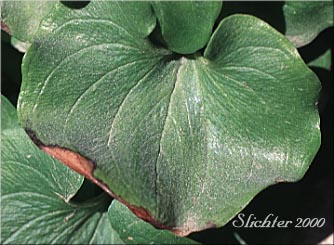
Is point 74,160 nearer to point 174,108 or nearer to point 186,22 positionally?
point 174,108

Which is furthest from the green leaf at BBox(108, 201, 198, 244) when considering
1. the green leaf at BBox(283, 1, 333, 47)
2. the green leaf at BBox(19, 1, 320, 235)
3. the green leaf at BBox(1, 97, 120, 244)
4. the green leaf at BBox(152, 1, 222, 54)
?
the green leaf at BBox(283, 1, 333, 47)

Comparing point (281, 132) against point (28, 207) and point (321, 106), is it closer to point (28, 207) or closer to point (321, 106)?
point (321, 106)

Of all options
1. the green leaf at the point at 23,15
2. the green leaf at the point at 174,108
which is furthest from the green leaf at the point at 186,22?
the green leaf at the point at 23,15

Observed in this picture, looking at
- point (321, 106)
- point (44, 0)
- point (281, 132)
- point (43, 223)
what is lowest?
point (43, 223)

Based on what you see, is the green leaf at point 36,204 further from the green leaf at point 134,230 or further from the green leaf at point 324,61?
the green leaf at point 324,61

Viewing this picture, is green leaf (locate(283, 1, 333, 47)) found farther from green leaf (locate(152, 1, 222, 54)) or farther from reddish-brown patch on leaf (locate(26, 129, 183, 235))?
reddish-brown patch on leaf (locate(26, 129, 183, 235))

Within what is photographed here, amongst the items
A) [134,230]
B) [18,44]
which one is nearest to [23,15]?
[18,44]

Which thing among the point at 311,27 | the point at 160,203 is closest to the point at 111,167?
the point at 160,203
